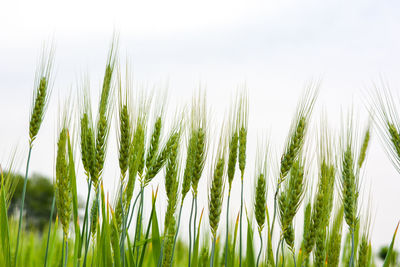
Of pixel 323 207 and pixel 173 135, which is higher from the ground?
pixel 173 135

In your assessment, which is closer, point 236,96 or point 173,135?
point 173,135

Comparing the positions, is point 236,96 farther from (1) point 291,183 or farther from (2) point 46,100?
(2) point 46,100

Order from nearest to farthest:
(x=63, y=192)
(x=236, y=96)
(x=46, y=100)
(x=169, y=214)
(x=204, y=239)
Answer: (x=63, y=192) → (x=169, y=214) → (x=46, y=100) → (x=236, y=96) → (x=204, y=239)

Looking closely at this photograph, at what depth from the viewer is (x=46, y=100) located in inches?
102

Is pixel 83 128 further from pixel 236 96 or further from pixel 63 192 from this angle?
pixel 236 96

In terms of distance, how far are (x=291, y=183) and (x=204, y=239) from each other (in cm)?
111

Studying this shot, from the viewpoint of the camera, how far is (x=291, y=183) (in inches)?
94.0

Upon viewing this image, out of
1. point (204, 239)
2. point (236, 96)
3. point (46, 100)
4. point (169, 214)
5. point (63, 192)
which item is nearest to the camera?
point (63, 192)

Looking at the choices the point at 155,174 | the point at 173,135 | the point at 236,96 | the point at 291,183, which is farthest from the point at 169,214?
the point at 236,96

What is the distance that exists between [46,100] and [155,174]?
0.78 m

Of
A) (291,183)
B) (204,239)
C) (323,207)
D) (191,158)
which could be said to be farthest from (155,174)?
(204,239)

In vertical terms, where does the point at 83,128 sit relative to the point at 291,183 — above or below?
above

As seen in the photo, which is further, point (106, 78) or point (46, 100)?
point (46, 100)

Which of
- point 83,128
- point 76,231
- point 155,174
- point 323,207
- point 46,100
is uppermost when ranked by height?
point 46,100
